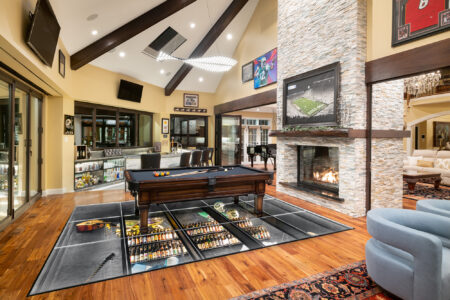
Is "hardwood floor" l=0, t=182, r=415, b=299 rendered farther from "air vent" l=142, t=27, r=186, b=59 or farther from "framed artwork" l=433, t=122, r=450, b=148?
"framed artwork" l=433, t=122, r=450, b=148

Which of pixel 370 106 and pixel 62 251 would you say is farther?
pixel 370 106

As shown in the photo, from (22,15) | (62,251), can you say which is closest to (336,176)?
(62,251)

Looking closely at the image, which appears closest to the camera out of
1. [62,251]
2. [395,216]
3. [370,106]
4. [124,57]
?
[395,216]

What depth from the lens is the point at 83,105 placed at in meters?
7.23

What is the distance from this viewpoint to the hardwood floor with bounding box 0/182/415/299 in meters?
2.29

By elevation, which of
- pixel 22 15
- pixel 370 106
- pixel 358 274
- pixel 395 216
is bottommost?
pixel 358 274

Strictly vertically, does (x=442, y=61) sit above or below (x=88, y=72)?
below

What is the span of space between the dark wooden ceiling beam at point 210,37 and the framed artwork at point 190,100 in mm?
755

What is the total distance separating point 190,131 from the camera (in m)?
10.9

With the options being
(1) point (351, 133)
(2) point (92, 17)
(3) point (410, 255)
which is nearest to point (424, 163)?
(1) point (351, 133)

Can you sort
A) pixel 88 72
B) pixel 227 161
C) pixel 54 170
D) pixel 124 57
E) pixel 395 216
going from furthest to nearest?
pixel 227 161 < pixel 124 57 < pixel 88 72 < pixel 54 170 < pixel 395 216

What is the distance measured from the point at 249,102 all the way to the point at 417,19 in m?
5.09

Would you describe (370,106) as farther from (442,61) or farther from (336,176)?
(336,176)

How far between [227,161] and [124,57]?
6071mm
